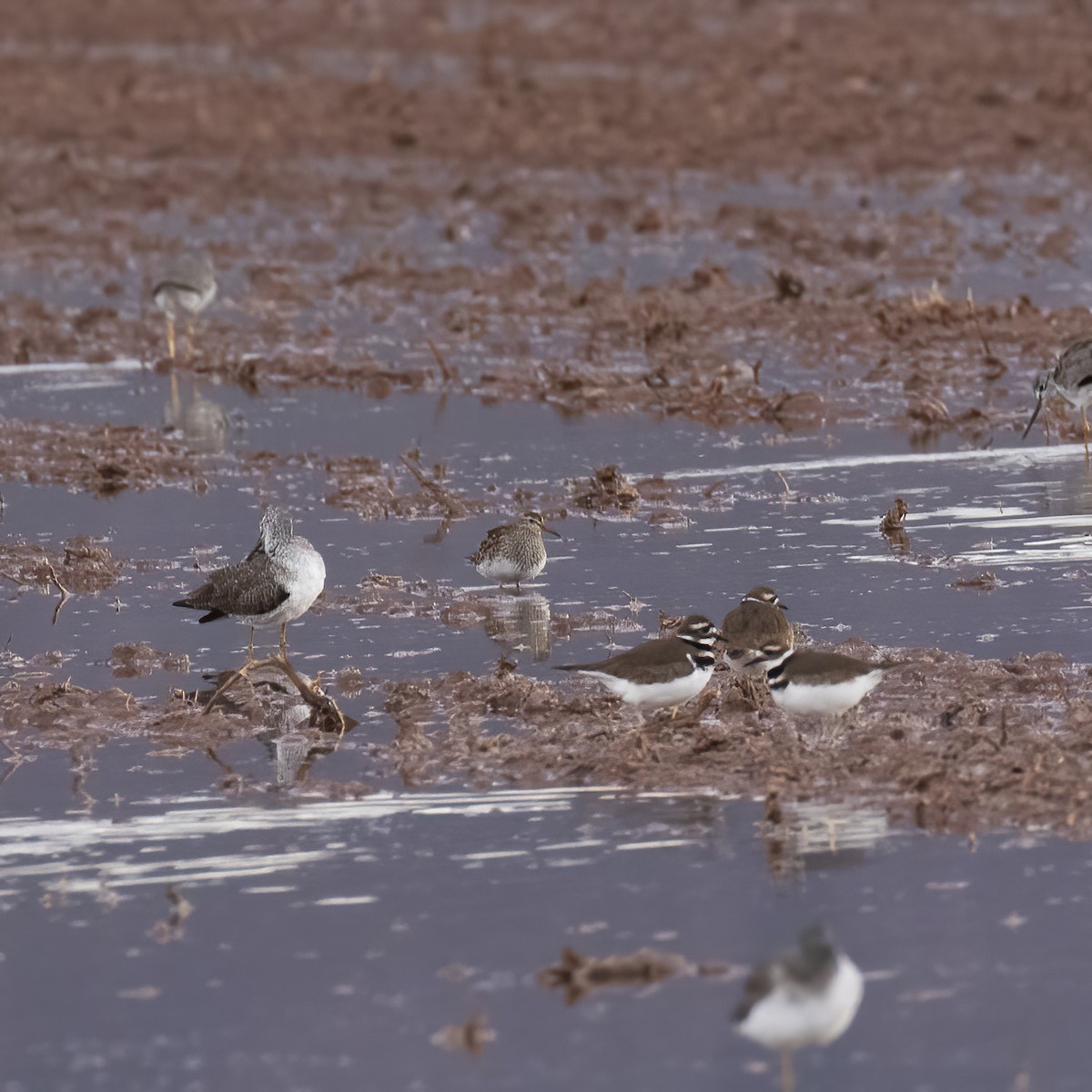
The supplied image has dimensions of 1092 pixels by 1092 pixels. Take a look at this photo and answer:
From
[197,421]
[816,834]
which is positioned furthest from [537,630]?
[197,421]

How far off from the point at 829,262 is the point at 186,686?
1383cm

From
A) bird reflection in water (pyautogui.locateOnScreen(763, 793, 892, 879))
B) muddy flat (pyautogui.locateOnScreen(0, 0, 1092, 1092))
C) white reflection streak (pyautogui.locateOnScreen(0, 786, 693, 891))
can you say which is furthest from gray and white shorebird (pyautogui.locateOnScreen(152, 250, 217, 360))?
bird reflection in water (pyautogui.locateOnScreen(763, 793, 892, 879))

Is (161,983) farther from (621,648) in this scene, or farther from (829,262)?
(829,262)

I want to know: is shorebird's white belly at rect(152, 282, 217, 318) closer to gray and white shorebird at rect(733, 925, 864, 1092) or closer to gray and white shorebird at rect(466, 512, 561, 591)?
gray and white shorebird at rect(466, 512, 561, 591)

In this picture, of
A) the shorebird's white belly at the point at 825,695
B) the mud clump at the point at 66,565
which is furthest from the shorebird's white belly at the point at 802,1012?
the mud clump at the point at 66,565

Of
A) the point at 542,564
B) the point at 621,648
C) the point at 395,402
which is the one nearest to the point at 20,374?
the point at 395,402

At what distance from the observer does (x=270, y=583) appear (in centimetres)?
962

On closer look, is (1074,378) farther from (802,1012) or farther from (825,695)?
(802,1012)

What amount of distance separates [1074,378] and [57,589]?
21.9ft

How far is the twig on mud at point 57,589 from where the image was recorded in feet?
34.1

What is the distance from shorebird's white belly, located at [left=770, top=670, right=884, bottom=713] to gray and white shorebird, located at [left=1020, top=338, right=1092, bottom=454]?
591cm

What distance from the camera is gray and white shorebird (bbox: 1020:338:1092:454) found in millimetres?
13492

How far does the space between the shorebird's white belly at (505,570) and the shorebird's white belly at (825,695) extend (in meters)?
2.74

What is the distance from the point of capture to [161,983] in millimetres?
6324
